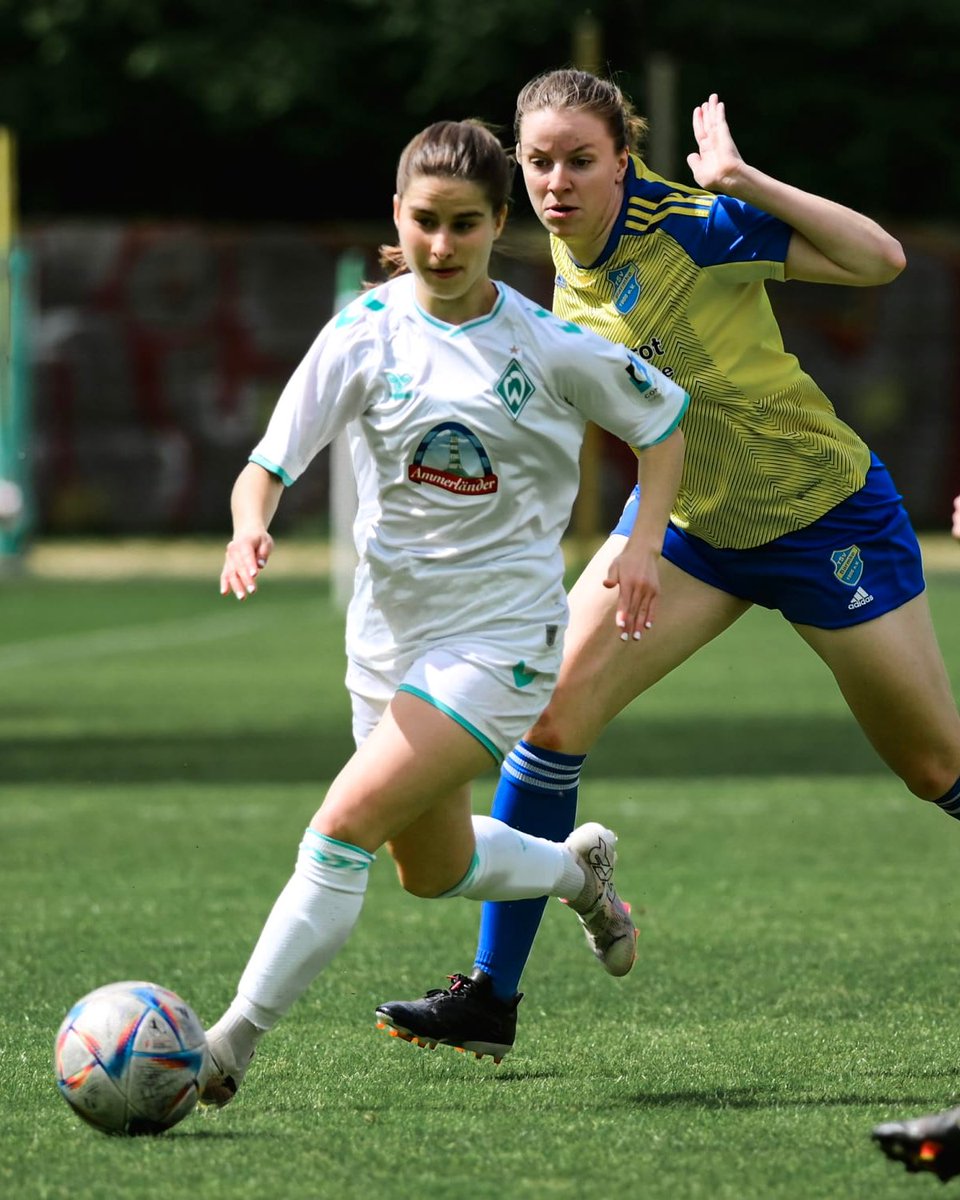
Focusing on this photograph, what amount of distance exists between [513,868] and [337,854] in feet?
2.22

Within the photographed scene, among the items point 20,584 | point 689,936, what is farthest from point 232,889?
point 20,584

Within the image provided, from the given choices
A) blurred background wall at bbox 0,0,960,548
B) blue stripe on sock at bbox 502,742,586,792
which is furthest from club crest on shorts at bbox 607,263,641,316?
blurred background wall at bbox 0,0,960,548

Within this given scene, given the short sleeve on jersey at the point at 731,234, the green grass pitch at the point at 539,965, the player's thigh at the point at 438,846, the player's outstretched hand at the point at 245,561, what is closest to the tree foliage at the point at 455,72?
the green grass pitch at the point at 539,965

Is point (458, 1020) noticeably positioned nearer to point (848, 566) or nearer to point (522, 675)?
point (522, 675)

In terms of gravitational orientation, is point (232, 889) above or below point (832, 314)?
above

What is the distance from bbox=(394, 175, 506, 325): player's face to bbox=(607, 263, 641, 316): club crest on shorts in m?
0.67

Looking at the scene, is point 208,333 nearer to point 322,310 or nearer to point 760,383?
point 322,310

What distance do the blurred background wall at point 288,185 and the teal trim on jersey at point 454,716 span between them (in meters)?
19.9

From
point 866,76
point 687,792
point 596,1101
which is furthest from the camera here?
point 866,76

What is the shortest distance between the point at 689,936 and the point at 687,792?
3.24 meters

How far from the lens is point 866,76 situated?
100ft

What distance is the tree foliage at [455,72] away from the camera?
29688 mm

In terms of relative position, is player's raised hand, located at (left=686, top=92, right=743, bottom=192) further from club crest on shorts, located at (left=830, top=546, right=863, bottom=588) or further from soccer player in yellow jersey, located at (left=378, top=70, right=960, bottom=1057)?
club crest on shorts, located at (left=830, top=546, right=863, bottom=588)

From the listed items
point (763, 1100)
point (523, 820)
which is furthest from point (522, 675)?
point (763, 1100)
